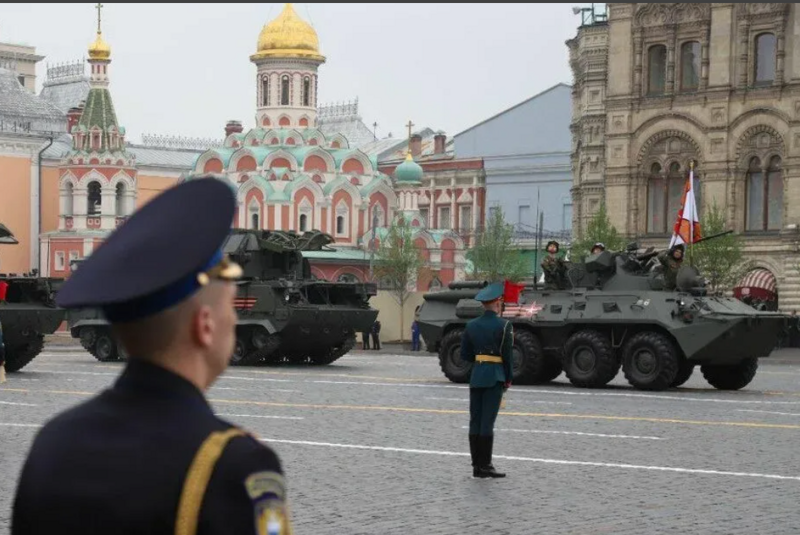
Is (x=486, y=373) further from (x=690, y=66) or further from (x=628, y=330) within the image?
(x=690, y=66)

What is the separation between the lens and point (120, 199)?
81.8 meters

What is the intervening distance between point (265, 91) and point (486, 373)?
69.4 meters

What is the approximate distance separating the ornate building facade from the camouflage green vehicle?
2532 centimetres

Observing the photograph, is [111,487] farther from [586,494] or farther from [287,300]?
[287,300]

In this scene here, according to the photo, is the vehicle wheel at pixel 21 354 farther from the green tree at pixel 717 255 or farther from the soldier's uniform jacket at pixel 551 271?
the green tree at pixel 717 255

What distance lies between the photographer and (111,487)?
294 cm

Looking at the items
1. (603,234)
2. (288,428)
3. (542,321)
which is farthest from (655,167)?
(288,428)

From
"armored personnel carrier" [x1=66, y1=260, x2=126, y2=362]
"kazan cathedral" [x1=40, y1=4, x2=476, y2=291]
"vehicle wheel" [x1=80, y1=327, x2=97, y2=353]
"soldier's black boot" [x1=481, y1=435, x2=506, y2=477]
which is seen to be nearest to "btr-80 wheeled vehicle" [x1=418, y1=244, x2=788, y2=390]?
"armored personnel carrier" [x1=66, y1=260, x2=126, y2=362]

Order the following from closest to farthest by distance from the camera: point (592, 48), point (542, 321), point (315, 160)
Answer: point (542, 321), point (592, 48), point (315, 160)

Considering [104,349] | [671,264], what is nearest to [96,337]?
[104,349]

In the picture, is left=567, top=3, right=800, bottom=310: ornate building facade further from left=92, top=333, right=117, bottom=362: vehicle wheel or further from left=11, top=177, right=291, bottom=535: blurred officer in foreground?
left=11, top=177, right=291, bottom=535: blurred officer in foreground

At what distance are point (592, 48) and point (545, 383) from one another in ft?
110

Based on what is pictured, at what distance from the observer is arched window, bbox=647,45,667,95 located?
52.8 m

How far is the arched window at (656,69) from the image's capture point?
52.8 meters
